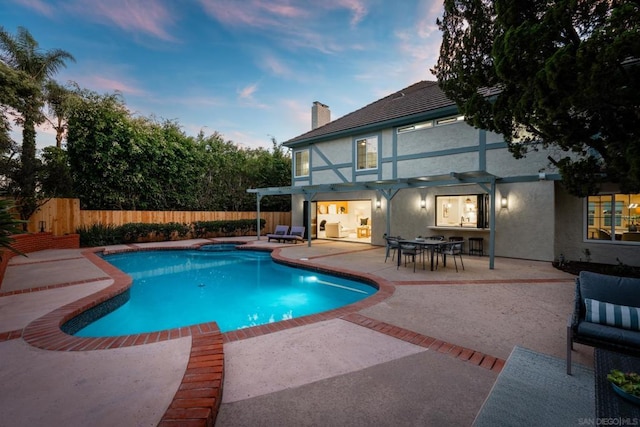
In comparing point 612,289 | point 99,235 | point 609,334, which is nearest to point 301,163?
point 99,235

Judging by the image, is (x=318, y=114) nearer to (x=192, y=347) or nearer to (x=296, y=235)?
(x=296, y=235)

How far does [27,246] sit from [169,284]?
6.45 metres

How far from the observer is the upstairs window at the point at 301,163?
608 inches

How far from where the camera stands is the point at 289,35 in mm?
10891

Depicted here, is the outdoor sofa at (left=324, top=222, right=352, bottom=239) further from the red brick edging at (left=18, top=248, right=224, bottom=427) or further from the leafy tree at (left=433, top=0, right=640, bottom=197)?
the red brick edging at (left=18, top=248, right=224, bottom=427)

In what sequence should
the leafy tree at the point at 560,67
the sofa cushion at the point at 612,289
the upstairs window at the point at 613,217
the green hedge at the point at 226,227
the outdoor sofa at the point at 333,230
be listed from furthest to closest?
the green hedge at the point at 226,227
the outdoor sofa at the point at 333,230
the upstairs window at the point at 613,217
the leafy tree at the point at 560,67
the sofa cushion at the point at 612,289

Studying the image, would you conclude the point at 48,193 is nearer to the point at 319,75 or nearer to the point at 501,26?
the point at 319,75

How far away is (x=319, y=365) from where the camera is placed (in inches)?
115

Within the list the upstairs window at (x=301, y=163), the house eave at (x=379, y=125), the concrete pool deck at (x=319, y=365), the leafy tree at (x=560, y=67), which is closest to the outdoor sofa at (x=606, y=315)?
the concrete pool deck at (x=319, y=365)

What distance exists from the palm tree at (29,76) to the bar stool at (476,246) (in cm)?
1588

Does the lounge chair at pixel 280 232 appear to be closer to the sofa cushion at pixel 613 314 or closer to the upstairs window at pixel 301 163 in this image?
the upstairs window at pixel 301 163

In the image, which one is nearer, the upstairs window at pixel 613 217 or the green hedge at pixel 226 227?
the upstairs window at pixel 613 217

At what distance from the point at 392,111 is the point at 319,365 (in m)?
11.5

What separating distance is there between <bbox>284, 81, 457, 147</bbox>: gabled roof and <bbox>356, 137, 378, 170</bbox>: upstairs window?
572 millimetres
